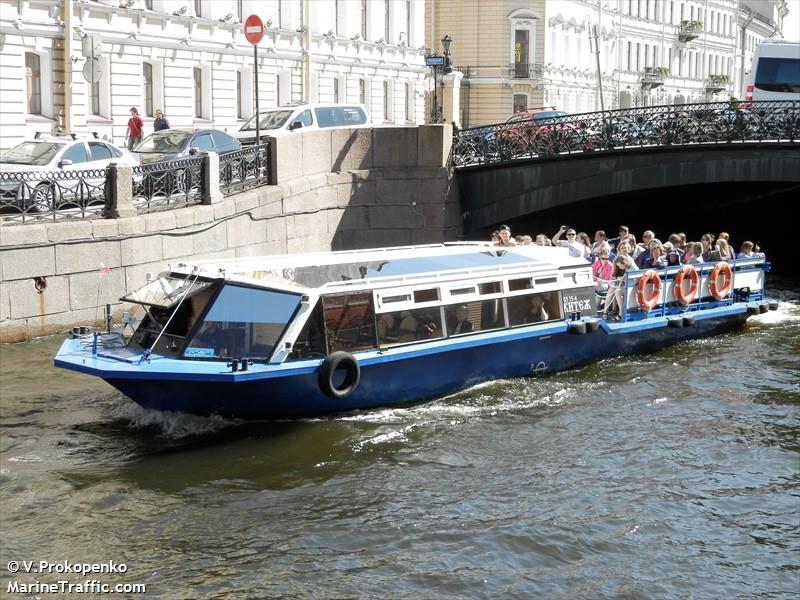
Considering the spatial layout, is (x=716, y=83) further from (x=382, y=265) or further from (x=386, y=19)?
(x=382, y=265)

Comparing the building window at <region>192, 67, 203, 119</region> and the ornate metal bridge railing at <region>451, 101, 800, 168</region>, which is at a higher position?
the building window at <region>192, 67, 203, 119</region>

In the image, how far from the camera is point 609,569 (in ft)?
37.4

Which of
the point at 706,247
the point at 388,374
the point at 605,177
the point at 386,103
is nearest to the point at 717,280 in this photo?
the point at 706,247

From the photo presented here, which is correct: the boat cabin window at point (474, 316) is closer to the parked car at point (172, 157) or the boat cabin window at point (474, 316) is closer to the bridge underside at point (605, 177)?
the parked car at point (172, 157)

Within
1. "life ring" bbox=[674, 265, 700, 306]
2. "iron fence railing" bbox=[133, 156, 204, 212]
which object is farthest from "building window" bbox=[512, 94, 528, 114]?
"life ring" bbox=[674, 265, 700, 306]

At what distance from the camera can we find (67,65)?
29.6 metres

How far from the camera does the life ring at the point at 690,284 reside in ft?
67.8

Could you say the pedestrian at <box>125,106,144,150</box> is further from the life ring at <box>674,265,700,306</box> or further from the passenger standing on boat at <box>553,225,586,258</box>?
the life ring at <box>674,265,700,306</box>

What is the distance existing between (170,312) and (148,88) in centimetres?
2089

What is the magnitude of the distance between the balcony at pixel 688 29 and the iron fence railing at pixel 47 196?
6893 cm

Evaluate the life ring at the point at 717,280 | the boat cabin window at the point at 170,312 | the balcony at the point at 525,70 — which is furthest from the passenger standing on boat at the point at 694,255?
the balcony at the point at 525,70

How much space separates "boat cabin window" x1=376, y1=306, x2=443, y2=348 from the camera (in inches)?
623

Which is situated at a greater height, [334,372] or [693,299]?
[693,299]

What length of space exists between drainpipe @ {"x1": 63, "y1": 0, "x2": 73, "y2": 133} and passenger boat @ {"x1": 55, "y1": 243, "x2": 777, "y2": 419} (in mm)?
14134
